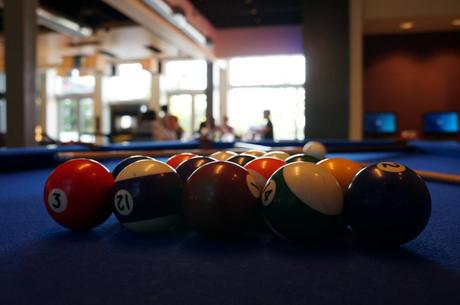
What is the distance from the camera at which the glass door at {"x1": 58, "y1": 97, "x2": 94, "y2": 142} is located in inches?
688

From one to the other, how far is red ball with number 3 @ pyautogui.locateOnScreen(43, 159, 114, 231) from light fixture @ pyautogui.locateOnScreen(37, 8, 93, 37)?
23.9 ft

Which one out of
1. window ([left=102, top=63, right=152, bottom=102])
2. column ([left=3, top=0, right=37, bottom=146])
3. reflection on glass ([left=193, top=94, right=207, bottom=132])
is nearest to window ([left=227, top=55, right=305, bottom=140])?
Answer: reflection on glass ([left=193, top=94, right=207, bottom=132])

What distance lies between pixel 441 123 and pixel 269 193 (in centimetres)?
1001

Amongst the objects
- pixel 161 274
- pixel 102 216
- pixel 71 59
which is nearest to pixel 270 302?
pixel 161 274

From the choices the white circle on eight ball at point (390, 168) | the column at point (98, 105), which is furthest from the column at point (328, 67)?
the column at point (98, 105)

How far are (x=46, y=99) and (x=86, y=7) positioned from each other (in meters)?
9.12

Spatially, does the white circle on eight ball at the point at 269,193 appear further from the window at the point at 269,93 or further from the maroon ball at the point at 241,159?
the window at the point at 269,93

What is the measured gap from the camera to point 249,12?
38.4 feet

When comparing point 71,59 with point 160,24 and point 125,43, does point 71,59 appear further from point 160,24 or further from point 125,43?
point 160,24

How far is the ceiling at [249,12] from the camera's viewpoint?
10.8 metres

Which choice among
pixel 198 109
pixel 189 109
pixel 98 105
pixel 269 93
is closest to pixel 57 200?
pixel 269 93

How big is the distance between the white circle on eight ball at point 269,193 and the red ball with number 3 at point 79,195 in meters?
0.62

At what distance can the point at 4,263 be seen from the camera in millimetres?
1215

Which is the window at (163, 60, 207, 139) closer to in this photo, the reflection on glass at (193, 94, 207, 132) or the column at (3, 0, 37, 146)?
the reflection on glass at (193, 94, 207, 132)
